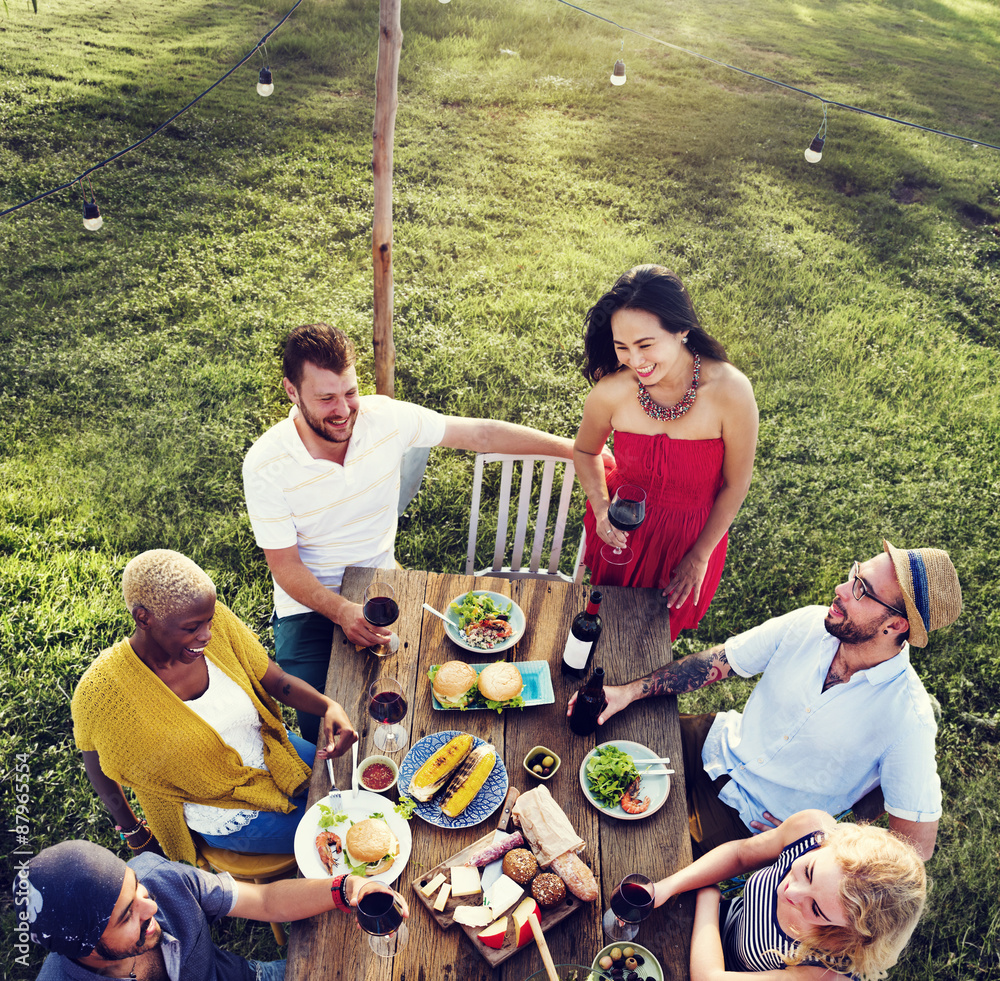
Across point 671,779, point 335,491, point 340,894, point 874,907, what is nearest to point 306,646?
point 335,491

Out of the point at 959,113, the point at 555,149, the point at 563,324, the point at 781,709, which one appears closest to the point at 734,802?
the point at 781,709

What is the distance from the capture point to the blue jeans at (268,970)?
2.41 m

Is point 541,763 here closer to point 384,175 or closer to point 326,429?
point 326,429

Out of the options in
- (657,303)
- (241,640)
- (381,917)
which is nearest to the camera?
(381,917)

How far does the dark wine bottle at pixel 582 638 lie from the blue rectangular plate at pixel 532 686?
0.28 feet

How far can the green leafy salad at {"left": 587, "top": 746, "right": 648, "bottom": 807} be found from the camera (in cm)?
226

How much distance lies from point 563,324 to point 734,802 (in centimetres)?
447

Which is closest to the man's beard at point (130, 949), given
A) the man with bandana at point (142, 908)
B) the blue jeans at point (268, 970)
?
the man with bandana at point (142, 908)

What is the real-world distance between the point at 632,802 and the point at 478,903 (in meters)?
0.54

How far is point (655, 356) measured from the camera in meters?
2.94

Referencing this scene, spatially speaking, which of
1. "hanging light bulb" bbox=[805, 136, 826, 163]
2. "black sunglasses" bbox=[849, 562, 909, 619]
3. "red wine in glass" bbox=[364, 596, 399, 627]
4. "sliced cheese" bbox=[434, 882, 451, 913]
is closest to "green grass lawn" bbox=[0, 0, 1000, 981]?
"hanging light bulb" bbox=[805, 136, 826, 163]

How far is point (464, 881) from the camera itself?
2068 mm

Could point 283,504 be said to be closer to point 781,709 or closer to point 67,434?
point 781,709

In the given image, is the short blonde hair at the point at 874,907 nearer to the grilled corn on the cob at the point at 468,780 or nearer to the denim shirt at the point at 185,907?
the grilled corn on the cob at the point at 468,780
